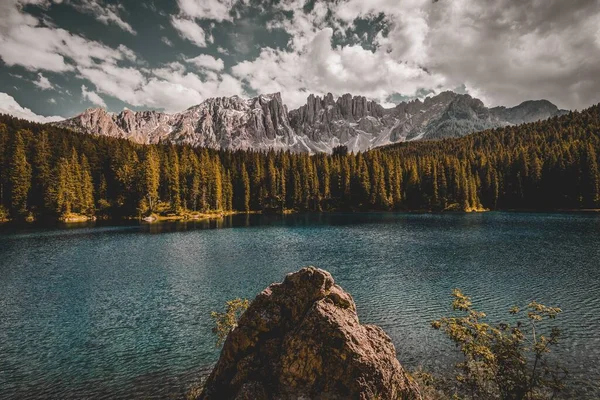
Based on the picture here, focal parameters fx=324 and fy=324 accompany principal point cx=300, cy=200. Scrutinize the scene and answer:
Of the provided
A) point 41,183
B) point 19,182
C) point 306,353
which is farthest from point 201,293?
point 41,183

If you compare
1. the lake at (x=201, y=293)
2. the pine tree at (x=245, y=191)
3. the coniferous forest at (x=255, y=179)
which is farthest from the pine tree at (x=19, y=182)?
the pine tree at (x=245, y=191)

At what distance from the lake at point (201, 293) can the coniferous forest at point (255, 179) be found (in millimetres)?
55386

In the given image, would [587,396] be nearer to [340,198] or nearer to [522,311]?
[522,311]

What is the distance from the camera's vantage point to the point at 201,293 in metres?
33.0

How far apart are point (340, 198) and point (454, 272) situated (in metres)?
126

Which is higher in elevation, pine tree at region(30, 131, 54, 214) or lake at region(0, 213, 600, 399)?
pine tree at region(30, 131, 54, 214)

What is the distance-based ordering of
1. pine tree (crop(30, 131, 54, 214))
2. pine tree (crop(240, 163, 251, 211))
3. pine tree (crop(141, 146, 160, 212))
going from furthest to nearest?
pine tree (crop(240, 163, 251, 211)) → pine tree (crop(141, 146, 160, 212)) → pine tree (crop(30, 131, 54, 214))

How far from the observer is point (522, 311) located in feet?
86.5

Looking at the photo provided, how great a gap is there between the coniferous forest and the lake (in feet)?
182

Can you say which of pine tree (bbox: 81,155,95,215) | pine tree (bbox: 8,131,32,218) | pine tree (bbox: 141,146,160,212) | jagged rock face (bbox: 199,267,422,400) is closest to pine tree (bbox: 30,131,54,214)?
pine tree (bbox: 8,131,32,218)

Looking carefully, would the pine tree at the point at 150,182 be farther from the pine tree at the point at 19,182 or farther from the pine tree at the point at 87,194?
the pine tree at the point at 19,182

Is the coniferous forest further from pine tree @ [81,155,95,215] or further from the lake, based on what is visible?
the lake

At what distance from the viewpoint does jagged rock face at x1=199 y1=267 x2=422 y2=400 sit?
37.7ft

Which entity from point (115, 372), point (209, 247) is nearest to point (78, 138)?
point (209, 247)
